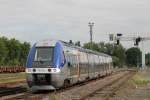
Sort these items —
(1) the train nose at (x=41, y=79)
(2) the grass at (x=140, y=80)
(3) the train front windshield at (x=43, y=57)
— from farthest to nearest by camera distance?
1. (2) the grass at (x=140, y=80)
2. (3) the train front windshield at (x=43, y=57)
3. (1) the train nose at (x=41, y=79)

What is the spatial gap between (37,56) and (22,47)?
114 metres

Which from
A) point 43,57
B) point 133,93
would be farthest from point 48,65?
point 133,93

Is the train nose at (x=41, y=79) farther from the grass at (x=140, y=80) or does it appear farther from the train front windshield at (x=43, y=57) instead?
the grass at (x=140, y=80)

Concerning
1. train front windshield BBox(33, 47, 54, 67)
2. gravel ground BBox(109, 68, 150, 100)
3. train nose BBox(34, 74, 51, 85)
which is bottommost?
gravel ground BBox(109, 68, 150, 100)

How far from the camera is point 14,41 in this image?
140 meters

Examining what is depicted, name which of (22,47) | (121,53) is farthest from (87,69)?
(121,53)

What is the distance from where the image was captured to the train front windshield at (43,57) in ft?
92.2

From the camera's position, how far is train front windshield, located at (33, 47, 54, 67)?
92.2 feet

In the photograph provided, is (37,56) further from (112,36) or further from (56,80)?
(112,36)

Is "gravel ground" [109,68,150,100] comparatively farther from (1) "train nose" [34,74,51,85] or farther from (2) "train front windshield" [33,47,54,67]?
(2) "train front windshield" [33,47,54,67]

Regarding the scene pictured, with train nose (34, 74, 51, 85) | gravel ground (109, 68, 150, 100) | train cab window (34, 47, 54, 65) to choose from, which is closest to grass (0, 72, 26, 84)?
gravel ground (109, 68, 150, 100)

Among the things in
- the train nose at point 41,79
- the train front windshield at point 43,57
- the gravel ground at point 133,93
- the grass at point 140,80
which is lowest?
the gravel ground at point 133,93

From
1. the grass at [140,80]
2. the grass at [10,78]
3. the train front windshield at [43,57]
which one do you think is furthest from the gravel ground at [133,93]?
the grass at [10,78]

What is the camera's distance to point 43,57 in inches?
1121
